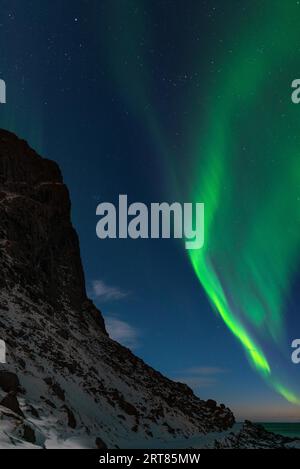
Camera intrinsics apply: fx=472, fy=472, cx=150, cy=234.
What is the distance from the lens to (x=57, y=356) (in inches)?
1767

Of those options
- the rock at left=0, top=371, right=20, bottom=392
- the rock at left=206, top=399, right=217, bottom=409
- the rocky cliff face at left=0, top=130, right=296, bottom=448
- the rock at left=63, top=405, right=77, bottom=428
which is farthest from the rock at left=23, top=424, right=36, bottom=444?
the rock at left=206, top=399, right=217, bottom=409

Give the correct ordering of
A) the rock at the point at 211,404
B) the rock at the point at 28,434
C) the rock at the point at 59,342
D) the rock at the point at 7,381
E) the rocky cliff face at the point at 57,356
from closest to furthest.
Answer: the rock at the point at 28,434, the rock at the point at 7,381, the rocky cliff face at the point at 57,356, the rock at the point at 59,342, the rock at the point at 211,404

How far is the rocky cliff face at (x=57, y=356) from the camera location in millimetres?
28531

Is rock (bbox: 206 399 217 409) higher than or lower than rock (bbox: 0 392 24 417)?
lower

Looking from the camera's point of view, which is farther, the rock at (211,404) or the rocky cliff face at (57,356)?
the rock at (211,404)

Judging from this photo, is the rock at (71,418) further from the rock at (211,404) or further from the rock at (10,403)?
the rock at (211,404)

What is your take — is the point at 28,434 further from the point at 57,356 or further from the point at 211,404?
the point at 211,404

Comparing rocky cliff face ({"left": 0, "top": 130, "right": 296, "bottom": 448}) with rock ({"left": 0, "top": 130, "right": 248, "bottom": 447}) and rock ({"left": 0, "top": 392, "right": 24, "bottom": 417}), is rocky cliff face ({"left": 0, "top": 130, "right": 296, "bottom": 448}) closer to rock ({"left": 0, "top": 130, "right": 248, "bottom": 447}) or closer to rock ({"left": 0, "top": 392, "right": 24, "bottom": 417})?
rock ({"left": 0, "top": 392, "right": 24, "bottom": 417})

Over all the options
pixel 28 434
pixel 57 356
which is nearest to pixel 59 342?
pixel 57 356

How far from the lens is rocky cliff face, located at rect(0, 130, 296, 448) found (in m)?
28.5

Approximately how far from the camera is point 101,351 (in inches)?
2437

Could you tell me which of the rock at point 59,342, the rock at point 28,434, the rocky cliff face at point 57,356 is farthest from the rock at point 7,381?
the rock at point 28,434

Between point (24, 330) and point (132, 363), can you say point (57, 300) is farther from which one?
point (24, 330)
